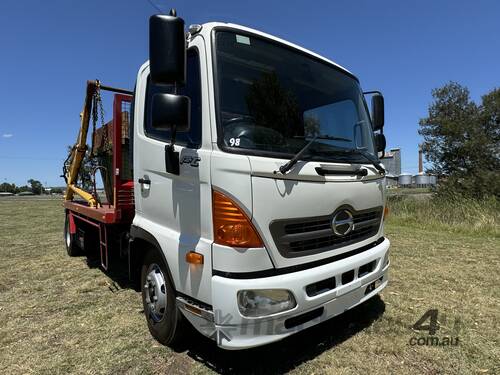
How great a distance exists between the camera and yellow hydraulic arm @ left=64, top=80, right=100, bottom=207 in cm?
551

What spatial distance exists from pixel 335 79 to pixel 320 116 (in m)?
0.63

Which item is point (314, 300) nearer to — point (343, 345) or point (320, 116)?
point (343, 345)

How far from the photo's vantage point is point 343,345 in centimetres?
327

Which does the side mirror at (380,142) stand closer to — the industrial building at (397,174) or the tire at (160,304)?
the industrial building at (397,174)

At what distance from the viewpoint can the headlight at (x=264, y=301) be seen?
2477mm

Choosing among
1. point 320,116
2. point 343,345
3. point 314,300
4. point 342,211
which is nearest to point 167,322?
point 314,300

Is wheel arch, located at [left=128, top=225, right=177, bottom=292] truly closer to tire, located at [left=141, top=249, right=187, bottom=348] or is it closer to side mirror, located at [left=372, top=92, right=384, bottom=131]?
tire, located at [left=141, top=249, right=187, bottom=348]

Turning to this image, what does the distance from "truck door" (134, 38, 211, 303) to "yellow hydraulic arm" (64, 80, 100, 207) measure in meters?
2.40

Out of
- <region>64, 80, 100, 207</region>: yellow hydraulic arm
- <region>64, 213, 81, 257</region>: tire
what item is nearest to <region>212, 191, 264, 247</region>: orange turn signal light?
<region>64, 80, 100, 207</region>: yellow hydraulic arm

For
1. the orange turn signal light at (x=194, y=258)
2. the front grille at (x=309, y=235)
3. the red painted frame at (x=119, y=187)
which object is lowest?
the orange turn signal light at (x=194, y=258)

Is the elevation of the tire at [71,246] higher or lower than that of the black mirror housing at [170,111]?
lower

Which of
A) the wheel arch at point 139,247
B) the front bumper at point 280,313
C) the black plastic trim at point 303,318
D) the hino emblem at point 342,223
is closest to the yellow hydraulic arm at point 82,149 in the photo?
the wheel arch at point 139,247

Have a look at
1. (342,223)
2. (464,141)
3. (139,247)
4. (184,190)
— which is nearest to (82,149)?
(139,247)

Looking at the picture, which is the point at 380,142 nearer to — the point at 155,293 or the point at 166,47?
the point at 166,47
